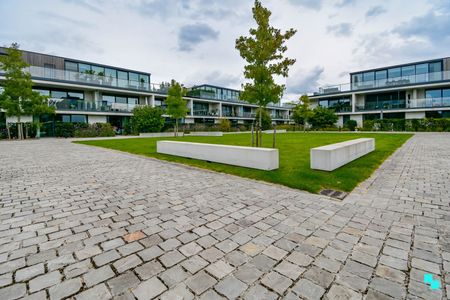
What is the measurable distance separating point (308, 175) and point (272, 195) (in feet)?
6.50

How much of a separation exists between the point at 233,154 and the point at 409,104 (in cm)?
3732

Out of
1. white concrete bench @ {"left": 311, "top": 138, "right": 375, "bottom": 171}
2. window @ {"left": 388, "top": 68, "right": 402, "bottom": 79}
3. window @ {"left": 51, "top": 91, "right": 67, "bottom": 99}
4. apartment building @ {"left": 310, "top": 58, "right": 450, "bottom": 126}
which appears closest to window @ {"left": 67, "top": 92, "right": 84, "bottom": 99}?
window @ {"left": 51, "top": 91, "right": 67, "bottom": 99}

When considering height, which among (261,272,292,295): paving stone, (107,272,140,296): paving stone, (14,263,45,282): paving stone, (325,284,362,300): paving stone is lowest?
(325,284,362,300): paving stone

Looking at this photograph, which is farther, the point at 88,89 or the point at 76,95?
the point at 76,95

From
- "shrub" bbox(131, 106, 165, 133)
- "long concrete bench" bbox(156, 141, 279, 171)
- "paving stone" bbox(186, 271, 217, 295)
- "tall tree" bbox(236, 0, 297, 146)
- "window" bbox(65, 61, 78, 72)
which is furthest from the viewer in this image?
"window" bbox(65, 61, 78, 72)

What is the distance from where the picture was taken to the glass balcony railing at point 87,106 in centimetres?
2788

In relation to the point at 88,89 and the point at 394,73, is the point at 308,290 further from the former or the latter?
the point at 394,73

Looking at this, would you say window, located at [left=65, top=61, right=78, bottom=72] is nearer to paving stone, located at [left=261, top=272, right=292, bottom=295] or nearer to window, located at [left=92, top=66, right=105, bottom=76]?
window, located at [left=92, top=66, right=105, bottom=76]

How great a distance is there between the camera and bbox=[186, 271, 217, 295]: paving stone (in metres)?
2.13

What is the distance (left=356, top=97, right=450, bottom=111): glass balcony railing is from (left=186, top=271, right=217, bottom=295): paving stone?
41.7 m

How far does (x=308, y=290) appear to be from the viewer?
6.95ft

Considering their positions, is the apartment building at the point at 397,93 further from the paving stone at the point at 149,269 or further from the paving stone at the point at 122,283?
the paving stone at the point at 122,283

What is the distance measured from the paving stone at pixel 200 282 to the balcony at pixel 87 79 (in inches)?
1331

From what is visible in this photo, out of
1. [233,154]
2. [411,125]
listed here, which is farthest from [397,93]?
[233,154]
